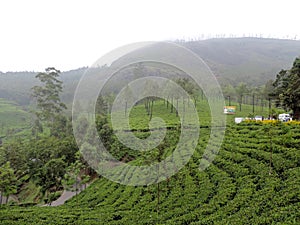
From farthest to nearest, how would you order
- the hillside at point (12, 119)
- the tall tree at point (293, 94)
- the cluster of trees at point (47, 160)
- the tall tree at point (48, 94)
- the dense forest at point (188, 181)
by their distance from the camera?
the hillside at point (12, 119) → the tall tree at point (48, 94) → the tall tree at point (293, 94) → the cluster of trees at point (47, 160) → the dense forest at point (188, 181)

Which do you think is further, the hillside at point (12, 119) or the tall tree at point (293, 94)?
the hillside at point (12, 119)

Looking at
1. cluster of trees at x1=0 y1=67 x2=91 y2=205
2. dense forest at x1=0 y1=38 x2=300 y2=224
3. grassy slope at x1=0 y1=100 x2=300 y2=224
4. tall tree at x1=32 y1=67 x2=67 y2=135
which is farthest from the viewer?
tall tree at x1=32 y1=67 x2=67 y2=135

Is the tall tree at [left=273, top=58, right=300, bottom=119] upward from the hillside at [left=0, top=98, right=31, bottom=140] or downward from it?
upward

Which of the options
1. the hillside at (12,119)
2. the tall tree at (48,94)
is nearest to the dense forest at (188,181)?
the tall tree at (48,94)

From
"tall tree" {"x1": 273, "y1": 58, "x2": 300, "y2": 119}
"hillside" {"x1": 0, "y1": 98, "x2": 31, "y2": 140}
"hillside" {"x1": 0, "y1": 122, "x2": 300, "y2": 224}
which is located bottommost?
"hillside" {"x1": 0, "y1": 98, "x2": 31, "y2": 140}

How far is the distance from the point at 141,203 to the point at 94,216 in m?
2.58

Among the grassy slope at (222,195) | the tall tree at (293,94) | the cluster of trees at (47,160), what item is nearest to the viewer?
→ the grassy slope at (222,195)

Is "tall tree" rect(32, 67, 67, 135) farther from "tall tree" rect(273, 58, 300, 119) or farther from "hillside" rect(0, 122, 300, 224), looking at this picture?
"tall tree" rect(273, 58, 300, 119)

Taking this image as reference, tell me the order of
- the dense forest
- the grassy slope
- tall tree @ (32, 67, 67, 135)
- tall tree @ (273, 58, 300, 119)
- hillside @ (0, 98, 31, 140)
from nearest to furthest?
the grassy slope, the dense forest, tall tree @ (273, 58, 300, 119), tall tree @ (32, 67, 67, 135), hillside @ (0, 98, 31, 140)

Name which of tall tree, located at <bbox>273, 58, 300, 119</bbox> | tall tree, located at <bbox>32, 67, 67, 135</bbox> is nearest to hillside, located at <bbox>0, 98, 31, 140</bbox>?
tall tree, located at <bbox>32, 67, 67, 135</bbox>

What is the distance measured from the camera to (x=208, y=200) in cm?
1050

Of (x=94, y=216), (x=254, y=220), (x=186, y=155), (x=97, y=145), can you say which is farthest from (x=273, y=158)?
(x=97, y=145)

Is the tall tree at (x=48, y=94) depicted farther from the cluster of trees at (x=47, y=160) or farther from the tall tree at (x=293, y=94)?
the tall tree at (x=293, y=94)

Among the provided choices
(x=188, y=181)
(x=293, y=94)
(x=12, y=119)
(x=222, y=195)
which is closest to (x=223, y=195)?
(x=222, y=195)
